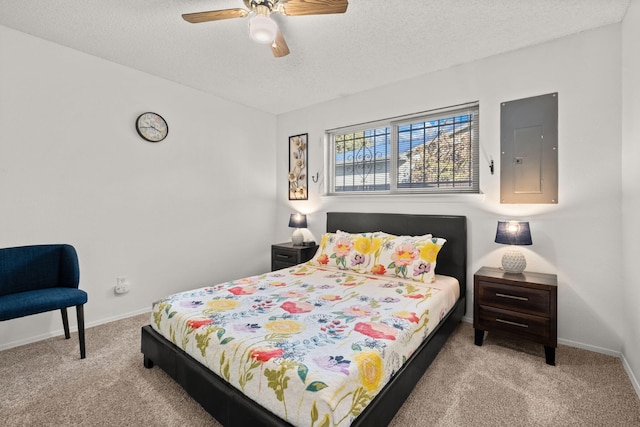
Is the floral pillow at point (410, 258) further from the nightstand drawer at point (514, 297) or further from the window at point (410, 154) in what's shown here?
the window at point (410, 154)

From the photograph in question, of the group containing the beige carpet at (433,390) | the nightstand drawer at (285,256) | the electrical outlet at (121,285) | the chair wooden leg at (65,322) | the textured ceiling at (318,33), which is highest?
the textured ceiling at (318,33)

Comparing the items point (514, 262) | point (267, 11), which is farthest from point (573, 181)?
point (267, 11)

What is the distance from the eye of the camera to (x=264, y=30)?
1845 mm

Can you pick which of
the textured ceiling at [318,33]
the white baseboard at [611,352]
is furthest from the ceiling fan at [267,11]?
the white baseboard at [611,352]

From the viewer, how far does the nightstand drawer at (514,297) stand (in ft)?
7.38

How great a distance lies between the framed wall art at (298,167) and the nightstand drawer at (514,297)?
104 inches

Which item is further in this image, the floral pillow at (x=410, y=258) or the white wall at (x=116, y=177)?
the floral pillow at (x=410, y=258)

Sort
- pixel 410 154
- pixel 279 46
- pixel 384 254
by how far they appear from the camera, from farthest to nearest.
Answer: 1. pixel 410 154
2. pixel 384 254
3. pixel 279 46

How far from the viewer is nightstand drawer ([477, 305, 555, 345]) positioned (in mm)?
2238

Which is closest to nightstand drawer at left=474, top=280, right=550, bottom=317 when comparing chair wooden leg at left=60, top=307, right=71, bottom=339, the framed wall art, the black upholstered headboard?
the black upholstered headboard

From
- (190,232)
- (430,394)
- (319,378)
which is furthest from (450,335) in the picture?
(190,232)

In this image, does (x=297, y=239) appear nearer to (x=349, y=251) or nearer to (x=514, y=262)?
(x=349, y=251)

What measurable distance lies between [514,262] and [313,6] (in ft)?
8.15

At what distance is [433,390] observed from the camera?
75.0 inches
